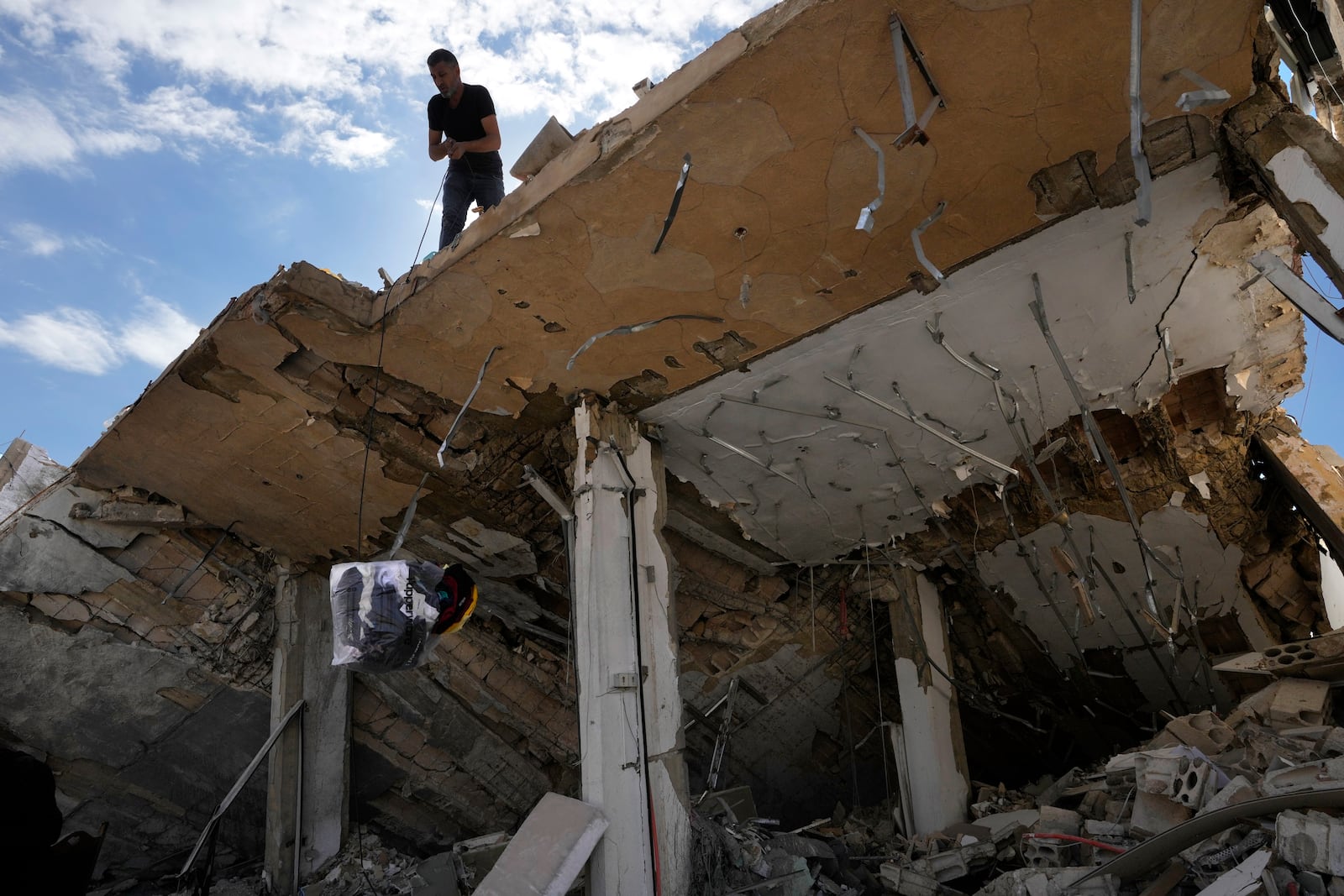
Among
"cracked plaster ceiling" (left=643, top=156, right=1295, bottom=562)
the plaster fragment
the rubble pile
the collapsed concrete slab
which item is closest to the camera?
the rubble pile

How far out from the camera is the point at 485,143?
4.86m

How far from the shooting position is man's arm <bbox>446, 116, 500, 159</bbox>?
4.83m

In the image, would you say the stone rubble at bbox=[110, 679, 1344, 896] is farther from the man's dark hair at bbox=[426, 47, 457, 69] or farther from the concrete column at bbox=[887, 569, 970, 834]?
the man's dark hair at bbox=[426, 47, 457, 69]

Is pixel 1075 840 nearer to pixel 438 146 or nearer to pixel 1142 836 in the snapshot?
pixel 1142 836

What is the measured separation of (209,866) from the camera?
5453mm

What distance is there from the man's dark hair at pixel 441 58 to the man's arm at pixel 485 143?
15.2 inches

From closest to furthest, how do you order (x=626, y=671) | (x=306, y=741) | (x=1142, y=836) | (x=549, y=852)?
(x=549, y=852), (x=1142, y=836), (x=626, y=671), (x=306, y=741)

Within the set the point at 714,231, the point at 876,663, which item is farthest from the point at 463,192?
the point at 876,663

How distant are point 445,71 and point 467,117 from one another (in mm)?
283

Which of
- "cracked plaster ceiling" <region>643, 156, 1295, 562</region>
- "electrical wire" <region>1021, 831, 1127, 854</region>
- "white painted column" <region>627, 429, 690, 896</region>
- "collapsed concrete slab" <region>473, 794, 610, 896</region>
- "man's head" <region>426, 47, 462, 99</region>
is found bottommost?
"electrical wire" <region>1021, 831, 1127, 854</region>

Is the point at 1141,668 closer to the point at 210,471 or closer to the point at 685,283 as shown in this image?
the point at 685,283

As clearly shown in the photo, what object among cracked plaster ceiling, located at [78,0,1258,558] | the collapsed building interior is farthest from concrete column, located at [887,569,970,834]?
cracked plaster ceiling, located at [78,0,1258,558]

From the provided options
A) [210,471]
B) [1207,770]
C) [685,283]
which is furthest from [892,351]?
[210,471]

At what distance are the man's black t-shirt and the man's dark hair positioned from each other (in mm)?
161
